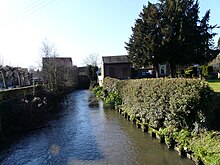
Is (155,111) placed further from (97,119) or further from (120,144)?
(97,119)

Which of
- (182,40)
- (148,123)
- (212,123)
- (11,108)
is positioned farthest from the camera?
(182,40)

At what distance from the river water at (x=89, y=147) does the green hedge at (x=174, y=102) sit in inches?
42.4

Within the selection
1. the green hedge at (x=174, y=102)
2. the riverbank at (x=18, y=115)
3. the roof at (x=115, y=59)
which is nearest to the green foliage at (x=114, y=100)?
the riverbank at (x=18, y=115)

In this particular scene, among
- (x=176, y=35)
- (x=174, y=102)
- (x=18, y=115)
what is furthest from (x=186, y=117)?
(x=176, y=35)

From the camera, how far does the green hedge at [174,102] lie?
810 centimetres

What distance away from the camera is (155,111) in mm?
11242

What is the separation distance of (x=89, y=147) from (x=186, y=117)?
4.39m

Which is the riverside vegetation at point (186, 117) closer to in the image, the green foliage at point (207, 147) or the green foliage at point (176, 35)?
the green foliage at point (207, 147)

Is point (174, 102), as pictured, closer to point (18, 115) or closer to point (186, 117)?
point (186, 117)

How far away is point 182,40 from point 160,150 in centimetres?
1596

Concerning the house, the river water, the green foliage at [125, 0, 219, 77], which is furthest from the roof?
the river water

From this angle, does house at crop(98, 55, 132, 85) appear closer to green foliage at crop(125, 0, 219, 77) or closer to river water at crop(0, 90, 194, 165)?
green foliage at crop(125, 0, 219, 77)

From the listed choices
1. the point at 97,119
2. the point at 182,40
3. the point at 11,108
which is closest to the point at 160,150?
the point at 97,119

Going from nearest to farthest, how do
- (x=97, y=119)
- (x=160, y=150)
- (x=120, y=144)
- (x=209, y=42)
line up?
(x=160, y=150) < (x=120, y=144) < (x=97, y=119) < (x=209, y=42)
